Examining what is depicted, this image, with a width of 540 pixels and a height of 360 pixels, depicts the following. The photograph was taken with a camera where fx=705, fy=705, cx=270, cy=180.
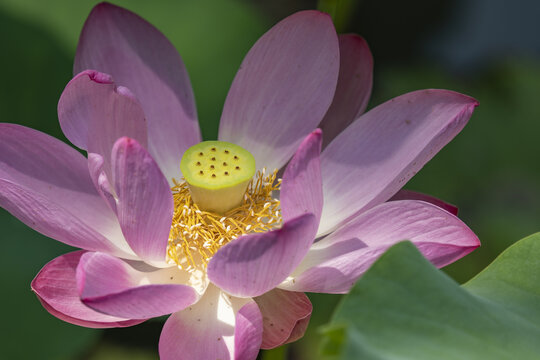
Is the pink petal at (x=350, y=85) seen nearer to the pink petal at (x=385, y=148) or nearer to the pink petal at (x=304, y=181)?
the pink petal at (x=385, y=148)

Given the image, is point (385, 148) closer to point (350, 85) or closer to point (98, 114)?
point (350, 85)

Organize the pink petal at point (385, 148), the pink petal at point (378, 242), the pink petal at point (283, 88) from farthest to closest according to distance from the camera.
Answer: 1. the pink petal at point (283, 88)
2. the pink petal at point (385, 148)
3. the pink petal at point (378, 242)

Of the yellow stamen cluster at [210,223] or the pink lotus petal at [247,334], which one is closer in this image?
the pink lotus petal at [247,334]

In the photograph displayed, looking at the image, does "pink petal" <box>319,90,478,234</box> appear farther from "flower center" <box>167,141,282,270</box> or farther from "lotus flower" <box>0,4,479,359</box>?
"flower center" <box>167,141,282,270</box>

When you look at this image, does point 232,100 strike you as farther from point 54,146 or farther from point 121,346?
point 121,346

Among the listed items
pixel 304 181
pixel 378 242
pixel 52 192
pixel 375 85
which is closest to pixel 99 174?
pixel 52 192

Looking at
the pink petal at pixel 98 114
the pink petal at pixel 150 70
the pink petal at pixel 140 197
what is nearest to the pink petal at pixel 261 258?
the pink petal at pixel 140 197
